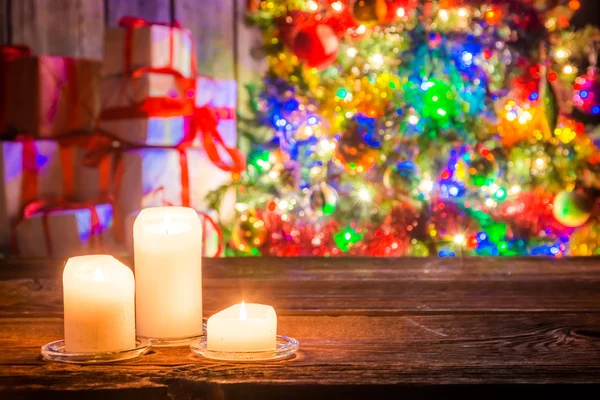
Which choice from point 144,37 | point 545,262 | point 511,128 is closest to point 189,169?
point 144,37

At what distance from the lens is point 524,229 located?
249cm

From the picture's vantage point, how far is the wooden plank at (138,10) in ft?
9.49

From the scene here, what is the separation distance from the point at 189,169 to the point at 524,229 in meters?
1.11

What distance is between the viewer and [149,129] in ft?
7.10

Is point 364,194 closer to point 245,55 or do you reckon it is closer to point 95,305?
point 245,55

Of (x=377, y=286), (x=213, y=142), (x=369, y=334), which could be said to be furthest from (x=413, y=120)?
(x=369, y=334)

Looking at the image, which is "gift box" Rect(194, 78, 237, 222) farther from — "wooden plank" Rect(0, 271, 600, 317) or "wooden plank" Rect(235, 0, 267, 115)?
"wooden plank" Rect(0, 271, 600, 317)

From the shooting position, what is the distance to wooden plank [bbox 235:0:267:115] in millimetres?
2990

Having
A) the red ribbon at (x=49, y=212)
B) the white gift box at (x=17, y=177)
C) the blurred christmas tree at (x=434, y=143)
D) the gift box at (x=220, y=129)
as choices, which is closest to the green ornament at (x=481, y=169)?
the blurred christmas tree at (x=434, y=143)

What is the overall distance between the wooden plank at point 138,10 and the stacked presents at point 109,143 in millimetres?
541

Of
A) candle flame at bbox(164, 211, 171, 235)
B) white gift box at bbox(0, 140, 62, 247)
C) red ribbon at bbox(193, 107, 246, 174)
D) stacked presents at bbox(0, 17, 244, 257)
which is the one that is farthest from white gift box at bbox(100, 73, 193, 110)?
candle flame at bbox(164, 211, 171, 235)

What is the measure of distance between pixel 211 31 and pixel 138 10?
0.29 meters

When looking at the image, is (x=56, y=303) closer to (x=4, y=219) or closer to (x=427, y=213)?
(x=4, y=219)

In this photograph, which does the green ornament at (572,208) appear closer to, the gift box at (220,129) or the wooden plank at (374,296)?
the gift box at (220,129)
